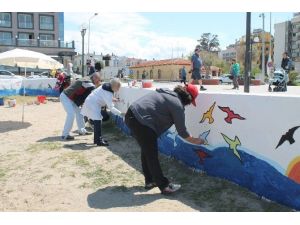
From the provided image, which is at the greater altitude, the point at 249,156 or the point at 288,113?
the point at 288,113

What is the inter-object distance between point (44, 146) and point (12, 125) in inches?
147

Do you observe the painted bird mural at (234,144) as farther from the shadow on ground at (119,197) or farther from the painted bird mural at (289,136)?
the shadow on ground at (119,197)

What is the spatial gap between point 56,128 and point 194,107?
19.2ft

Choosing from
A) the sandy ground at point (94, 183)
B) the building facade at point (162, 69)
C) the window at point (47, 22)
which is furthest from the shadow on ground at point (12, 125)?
the window at point (47, 22)

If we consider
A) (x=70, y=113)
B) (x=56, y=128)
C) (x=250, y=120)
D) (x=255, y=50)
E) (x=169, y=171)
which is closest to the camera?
(x=250, y=120)

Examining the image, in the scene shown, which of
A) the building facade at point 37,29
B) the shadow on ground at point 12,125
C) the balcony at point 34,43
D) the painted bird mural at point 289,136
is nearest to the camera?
the painted bird mural at point 289,136

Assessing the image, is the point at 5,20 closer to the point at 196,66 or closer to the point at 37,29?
the point at 37,29

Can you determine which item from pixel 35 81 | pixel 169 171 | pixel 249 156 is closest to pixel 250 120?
pixel 249 156

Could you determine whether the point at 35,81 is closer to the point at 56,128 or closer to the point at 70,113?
the point at 56,128

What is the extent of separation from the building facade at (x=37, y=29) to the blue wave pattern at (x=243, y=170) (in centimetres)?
5731

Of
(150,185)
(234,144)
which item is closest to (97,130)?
(150,185)

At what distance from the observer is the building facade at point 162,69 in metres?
63.5

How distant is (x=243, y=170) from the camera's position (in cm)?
537
